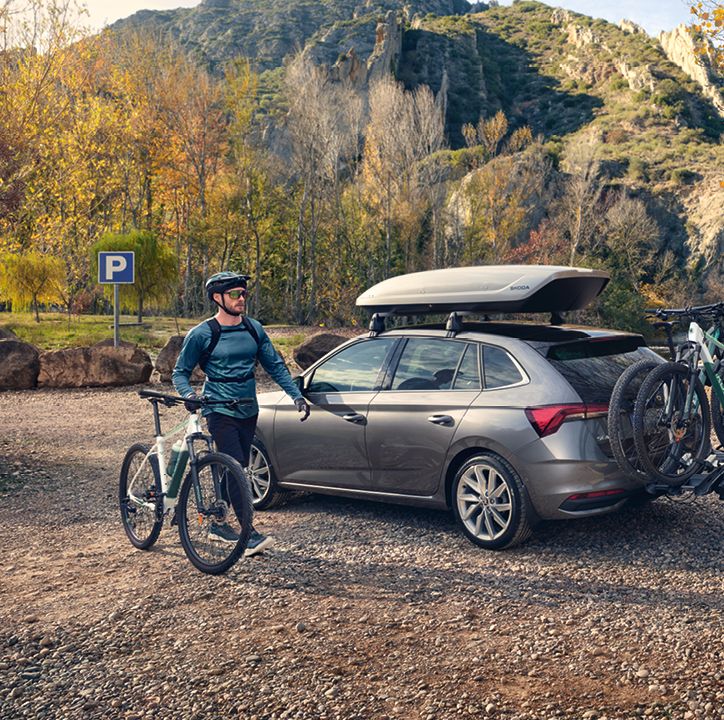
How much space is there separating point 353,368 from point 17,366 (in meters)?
12.2

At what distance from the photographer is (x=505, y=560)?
577 cm

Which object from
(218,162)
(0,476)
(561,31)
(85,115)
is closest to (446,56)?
(561,31)

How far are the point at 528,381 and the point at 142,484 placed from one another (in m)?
2.90

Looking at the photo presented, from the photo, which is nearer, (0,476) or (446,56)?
(0,476)

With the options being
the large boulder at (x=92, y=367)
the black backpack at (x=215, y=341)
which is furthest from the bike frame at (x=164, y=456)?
the large boulder at (x=92, y=367)

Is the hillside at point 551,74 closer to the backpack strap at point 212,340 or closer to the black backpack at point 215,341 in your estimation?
the black backpack at point 215,341

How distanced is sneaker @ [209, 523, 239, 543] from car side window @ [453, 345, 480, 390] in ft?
6.18

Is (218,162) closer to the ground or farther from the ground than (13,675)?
farther from the ground

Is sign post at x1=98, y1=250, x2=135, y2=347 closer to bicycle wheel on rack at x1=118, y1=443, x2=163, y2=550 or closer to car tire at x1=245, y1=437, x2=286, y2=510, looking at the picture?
car tire at x1=245, y1=437, x2=286, y2=510

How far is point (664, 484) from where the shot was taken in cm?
564

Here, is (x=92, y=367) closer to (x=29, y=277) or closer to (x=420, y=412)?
(x=420, y=412)

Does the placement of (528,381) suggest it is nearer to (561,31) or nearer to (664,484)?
(664,484)

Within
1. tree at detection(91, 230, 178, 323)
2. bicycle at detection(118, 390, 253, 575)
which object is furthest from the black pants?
tree at detection(91, 230, 178, 323)

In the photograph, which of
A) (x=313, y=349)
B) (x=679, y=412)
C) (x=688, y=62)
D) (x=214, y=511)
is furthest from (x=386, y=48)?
(x=214, y=511)
